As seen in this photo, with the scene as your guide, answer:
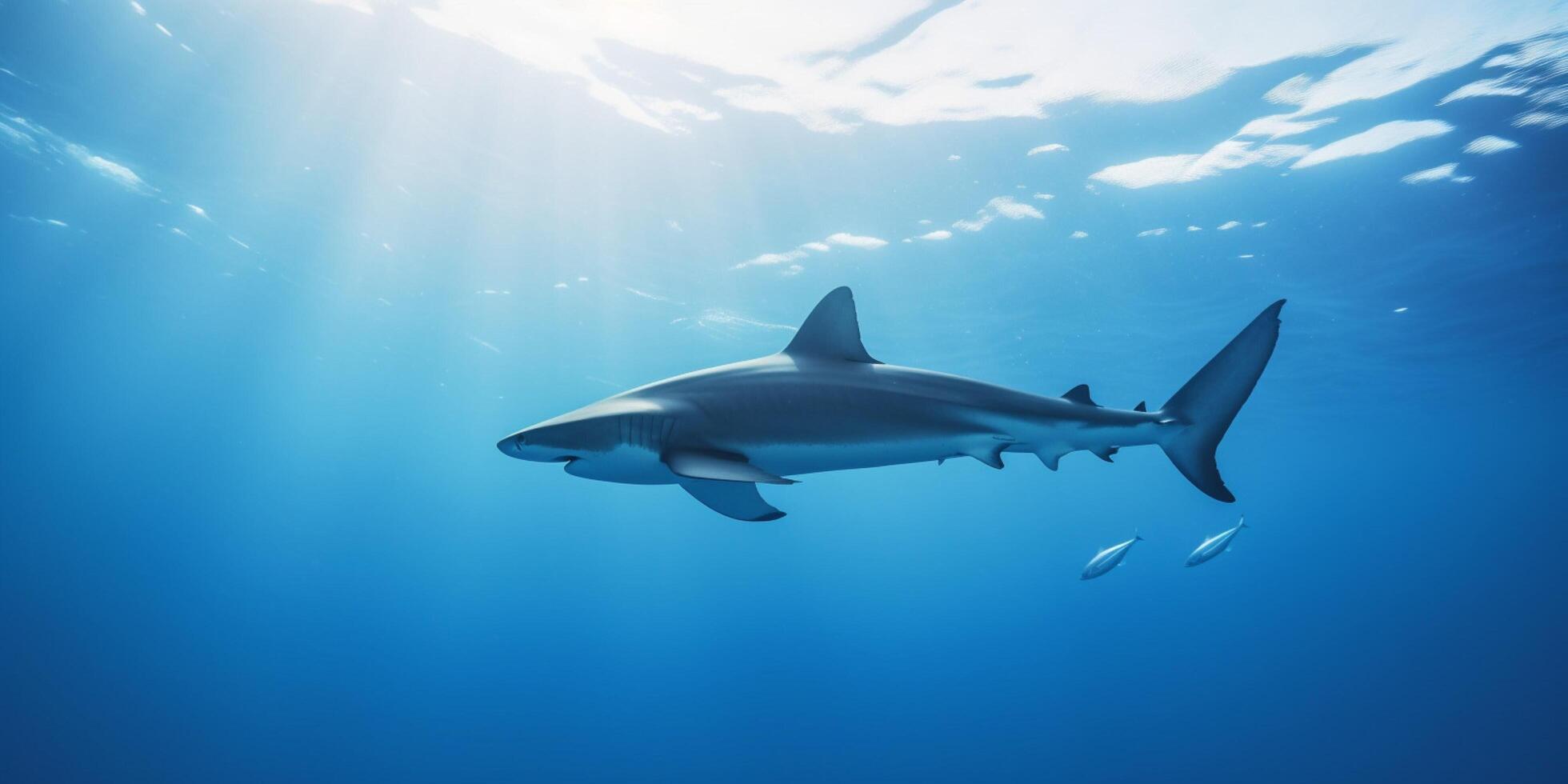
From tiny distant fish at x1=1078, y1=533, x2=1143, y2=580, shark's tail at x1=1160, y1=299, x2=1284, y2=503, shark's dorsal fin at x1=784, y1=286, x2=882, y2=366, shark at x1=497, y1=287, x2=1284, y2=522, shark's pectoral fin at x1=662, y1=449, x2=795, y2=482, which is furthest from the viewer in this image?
tiny distant fish at x1=1078, y1=533, x2=1143, y2=580

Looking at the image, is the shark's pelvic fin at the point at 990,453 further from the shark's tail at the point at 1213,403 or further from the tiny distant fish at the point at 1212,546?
the tiny distant fish at the point at 1212,546

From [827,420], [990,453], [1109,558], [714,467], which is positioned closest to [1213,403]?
[990,453]

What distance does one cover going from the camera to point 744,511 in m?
3.85

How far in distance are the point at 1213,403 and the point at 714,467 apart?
3.39 meters

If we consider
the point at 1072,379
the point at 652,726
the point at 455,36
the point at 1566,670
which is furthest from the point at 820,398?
the point at 1566,670

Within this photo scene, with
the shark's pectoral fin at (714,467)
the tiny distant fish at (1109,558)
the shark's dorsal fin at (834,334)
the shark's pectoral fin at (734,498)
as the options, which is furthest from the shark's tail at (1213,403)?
the tiny distant fish at (1109,558)

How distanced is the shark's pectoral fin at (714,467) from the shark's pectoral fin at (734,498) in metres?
Result: 0.22

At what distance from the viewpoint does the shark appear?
3377 millimetres

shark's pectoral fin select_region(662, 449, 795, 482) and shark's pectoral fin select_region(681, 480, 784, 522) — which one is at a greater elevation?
shark's pectoral fin select_region(662, 449, 795, 482)

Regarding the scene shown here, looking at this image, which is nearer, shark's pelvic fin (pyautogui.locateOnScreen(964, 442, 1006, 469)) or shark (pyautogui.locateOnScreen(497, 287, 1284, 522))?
shark (pyautogui.locateOnScreen(497, 287, 1284, 522))

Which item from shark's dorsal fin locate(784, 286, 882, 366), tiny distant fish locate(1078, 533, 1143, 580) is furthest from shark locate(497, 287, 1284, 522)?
tiny distant fish locate(1078, 533, 1143, 580)

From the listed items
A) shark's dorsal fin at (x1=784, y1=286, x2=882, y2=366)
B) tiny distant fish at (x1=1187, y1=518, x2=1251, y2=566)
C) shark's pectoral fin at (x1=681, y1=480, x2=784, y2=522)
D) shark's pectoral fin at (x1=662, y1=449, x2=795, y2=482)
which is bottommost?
tiny distant fish at (x1=1187, y1=518, x2=1251, y2=566)

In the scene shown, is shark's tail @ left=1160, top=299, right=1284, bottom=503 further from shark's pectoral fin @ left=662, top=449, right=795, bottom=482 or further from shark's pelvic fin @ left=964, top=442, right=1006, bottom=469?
shark's pectoral fin @ left=662, top=449, right=795, bottom=482

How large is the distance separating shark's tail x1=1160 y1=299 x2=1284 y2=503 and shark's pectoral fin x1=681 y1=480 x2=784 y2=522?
2669 mm
